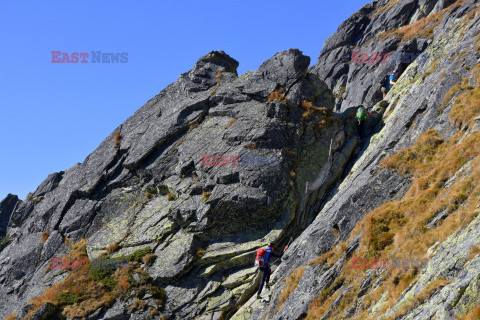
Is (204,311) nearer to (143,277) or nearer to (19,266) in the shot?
(143,277)

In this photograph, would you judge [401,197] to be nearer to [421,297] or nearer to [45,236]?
[421,297]

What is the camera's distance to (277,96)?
34.5m

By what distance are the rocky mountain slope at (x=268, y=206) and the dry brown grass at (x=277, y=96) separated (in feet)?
0.82

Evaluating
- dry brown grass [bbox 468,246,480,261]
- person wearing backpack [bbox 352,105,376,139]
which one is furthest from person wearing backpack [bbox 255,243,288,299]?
person wearing backpack [bbox 352,105,376,139]

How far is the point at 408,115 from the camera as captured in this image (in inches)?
1111

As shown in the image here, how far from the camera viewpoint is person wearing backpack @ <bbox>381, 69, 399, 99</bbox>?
1635 inches

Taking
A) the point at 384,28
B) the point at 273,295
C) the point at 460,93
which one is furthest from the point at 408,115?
the point at 384,28

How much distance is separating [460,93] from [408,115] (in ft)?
13.1

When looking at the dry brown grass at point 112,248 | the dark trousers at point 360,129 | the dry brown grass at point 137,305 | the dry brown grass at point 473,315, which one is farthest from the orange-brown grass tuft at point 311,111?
the dry brown grass at point 473,315

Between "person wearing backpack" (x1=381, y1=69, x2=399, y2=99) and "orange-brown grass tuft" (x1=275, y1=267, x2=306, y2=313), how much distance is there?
88.2 feet

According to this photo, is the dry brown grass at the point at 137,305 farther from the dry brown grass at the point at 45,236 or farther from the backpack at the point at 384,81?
the backpack at the point at 384,81

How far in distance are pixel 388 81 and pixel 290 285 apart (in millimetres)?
31751
